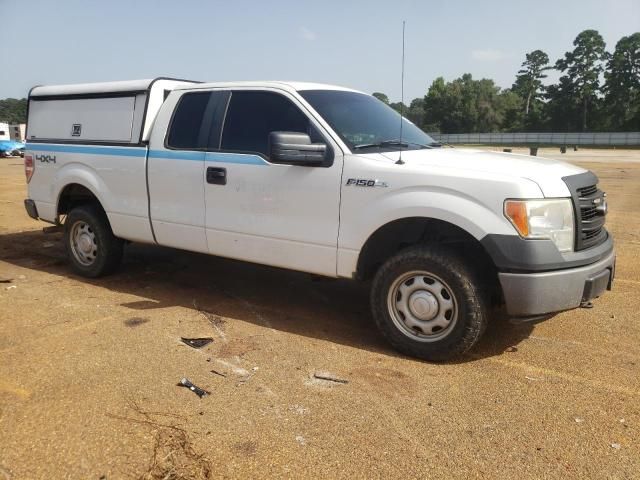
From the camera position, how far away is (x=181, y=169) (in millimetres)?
5055

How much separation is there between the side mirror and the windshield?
0.83 feet

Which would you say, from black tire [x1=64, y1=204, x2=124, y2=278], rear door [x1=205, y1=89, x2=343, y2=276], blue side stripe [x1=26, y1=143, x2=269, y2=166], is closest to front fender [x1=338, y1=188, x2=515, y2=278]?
rear door [x1=205, y1=89, x2=343, y2=276]

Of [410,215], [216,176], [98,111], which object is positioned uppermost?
[98,111]

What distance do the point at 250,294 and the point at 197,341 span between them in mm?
1331

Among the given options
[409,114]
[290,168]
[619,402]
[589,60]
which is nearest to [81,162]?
[290,168]

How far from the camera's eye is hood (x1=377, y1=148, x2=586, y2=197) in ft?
12.0

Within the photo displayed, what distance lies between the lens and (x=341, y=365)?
3.90 meters

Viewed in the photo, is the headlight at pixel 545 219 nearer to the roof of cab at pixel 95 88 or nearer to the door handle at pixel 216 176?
the door handle at pixel 216 176

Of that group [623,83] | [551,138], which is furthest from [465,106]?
[623,83]

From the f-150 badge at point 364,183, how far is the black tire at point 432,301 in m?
0.52

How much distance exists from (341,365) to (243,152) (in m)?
1.97

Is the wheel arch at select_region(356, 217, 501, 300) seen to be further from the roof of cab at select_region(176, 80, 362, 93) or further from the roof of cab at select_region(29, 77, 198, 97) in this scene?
the roof of cab at select_region(29, 77, 198, 97)

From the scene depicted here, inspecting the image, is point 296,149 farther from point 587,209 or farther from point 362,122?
point 587,209

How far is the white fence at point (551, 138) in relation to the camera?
6256 cm
